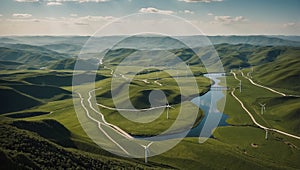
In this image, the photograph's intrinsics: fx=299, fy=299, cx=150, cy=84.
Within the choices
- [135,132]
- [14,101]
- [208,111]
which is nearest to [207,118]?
[208,111]

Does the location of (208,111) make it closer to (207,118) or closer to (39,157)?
(207,118)

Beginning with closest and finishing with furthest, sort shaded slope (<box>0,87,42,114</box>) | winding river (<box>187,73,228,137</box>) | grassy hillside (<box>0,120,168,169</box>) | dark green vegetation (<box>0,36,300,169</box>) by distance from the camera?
grassy hillside (<box>0,120,168,169</box>) < dark green vegetation (<box>0,36,300,169</box>) < winding river (<box>187,73,228,137</box>) < shaded slope (<box>0,87,42,114</box>)

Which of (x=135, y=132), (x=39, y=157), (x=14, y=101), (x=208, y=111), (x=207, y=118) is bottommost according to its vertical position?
(x=135, y=132)

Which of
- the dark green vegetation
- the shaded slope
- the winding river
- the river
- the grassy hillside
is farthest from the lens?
the shaded slope

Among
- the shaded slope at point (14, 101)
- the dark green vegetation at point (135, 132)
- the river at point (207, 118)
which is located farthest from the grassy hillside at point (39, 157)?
the shaded slope at point (14, 101)

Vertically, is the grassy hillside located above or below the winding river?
above

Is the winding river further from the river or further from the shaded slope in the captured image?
the shaded slope

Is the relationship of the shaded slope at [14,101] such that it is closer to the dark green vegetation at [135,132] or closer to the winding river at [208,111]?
the dark green vegetation at [135,132]

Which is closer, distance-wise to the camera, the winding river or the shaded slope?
the winding river

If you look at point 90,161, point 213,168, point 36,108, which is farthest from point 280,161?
point 36,108

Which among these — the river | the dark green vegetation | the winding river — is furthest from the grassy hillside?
the winding river

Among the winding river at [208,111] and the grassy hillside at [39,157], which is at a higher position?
the grassy hillside at [39,157]
